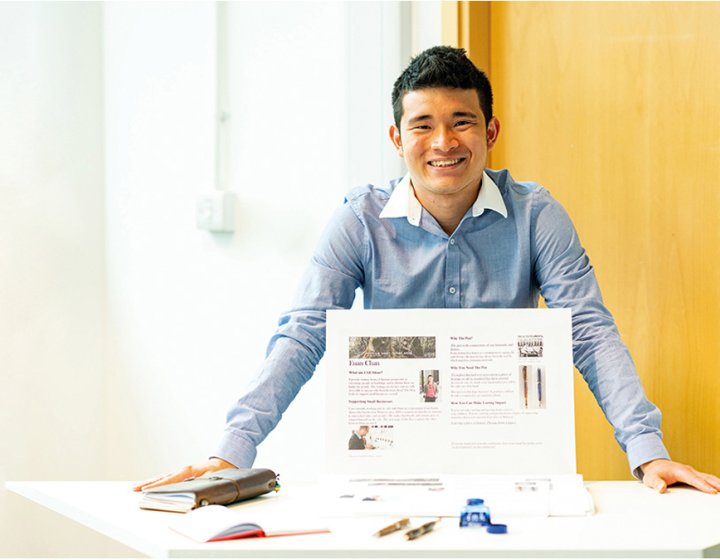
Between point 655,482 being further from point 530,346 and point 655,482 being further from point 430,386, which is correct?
point 430,386

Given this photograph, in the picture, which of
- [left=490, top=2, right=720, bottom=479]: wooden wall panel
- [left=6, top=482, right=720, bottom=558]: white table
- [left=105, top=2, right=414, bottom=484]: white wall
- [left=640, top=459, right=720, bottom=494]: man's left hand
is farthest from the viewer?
[left=105, top=2, right=414, bottom=484]: white wall

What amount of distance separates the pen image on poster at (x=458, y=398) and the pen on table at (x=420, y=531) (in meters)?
0.23

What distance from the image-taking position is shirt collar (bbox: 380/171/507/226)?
2078 millimetres

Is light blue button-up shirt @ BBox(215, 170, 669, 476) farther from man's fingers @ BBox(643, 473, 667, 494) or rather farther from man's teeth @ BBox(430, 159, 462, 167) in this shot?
man's fingers @ BBox(643, 473, 667, 494)

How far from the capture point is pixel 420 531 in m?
1.39

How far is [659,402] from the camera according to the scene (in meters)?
2.44

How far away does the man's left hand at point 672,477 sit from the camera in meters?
Result: 1.64

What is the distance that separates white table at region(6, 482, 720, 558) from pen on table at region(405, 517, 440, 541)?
0.4 inches

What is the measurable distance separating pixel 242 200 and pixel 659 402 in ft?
4.54

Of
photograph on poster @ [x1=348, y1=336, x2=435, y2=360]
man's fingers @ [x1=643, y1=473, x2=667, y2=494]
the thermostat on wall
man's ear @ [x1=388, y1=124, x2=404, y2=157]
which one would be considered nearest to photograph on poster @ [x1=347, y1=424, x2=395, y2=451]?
photograph on poster @ [x1=348, y1=336, x2=435, y2=360]

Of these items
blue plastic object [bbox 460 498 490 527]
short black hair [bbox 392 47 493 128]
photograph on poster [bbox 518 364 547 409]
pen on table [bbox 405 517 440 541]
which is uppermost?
short black hair [bbox 392 47 493 128]

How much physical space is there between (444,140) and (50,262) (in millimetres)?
1558

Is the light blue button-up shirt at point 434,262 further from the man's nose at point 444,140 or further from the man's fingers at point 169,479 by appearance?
the man's fingers at point 169,479

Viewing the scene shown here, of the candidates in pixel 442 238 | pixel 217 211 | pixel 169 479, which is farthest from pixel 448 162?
pixel 217 211
